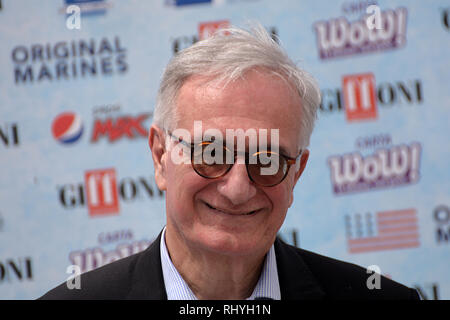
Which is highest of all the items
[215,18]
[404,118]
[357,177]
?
[215,18]

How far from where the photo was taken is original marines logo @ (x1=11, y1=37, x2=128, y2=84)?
3469 mm

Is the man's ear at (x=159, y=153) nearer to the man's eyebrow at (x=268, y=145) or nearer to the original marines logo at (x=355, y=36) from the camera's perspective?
the man's eyebrow at (x=268, y=145)

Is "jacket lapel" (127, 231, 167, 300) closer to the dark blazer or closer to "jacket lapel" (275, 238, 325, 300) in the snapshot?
the dark blazer

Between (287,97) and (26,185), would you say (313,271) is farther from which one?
(26,185)

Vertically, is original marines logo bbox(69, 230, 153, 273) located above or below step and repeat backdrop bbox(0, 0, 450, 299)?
below

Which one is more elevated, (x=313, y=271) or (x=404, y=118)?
(x=404, y=118)

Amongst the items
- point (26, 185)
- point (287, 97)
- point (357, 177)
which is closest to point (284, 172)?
point (287, 97)

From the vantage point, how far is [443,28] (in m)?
3.48

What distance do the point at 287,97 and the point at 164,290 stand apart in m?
0.67

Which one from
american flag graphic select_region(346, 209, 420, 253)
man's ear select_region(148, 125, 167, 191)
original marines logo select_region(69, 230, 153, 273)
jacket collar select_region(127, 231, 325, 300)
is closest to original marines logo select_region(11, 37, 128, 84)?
original marines logo select_region(69, 230, 153, 273)

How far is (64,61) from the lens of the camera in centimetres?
347

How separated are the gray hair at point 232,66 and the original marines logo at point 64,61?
6.99ft
